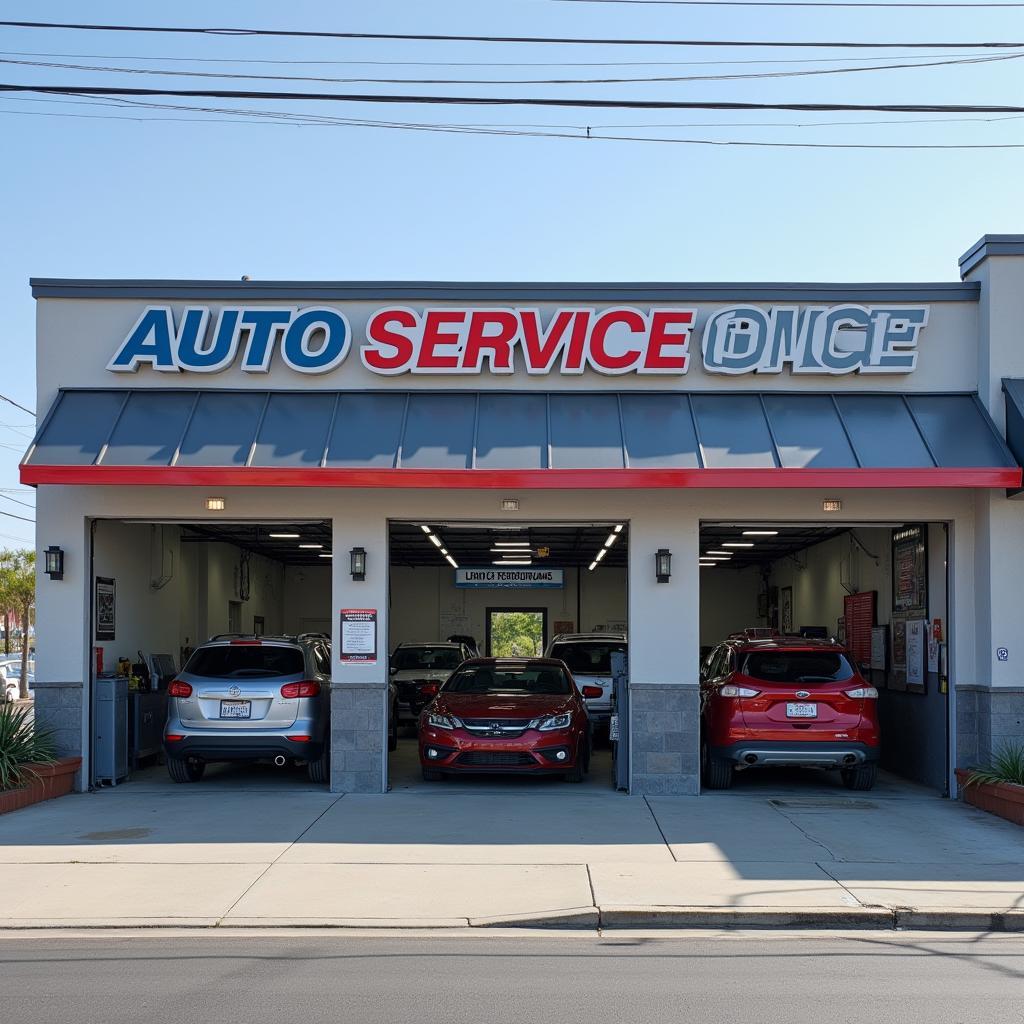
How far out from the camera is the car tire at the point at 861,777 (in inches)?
549

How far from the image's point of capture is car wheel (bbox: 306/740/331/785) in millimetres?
14328

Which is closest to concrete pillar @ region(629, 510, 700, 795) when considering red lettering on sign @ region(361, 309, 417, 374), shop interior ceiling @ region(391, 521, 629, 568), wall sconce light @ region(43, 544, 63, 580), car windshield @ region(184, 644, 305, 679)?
red lettering on sign @ region(361, 309, 417, 374)

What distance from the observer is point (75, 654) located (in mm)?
13750

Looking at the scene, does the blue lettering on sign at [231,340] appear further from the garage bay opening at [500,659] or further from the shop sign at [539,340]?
the garage bay opening at [500,659]

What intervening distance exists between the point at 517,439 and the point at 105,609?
565cm

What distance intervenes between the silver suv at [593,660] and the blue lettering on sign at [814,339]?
6734 mm

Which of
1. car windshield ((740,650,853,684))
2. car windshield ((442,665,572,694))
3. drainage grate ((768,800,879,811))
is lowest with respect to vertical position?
drainage grate ((768,800,879,811))

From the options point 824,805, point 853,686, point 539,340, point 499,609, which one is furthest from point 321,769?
point 499,609

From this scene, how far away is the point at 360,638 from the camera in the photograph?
542 inches

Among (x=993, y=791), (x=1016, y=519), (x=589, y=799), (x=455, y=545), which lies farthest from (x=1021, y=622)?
(x=455, y=545)

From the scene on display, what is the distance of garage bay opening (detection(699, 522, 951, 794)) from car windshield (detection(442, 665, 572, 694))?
1.84 metres

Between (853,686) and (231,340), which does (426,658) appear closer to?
(231,340)

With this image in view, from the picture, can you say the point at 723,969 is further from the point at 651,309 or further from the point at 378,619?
the point at 651,309

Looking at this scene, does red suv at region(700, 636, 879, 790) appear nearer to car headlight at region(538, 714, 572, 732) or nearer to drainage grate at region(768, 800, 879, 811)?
drainage grate at region(768, 800, 879, 811)
